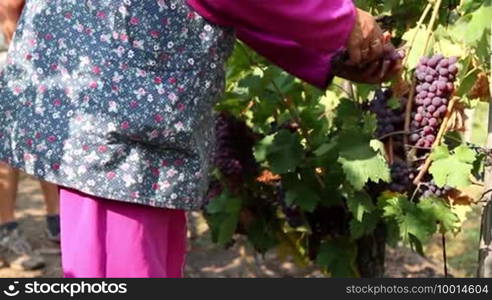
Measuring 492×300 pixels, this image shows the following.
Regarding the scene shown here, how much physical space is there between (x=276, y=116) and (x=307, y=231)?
343 mm

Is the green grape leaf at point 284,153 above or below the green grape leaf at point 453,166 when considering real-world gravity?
above

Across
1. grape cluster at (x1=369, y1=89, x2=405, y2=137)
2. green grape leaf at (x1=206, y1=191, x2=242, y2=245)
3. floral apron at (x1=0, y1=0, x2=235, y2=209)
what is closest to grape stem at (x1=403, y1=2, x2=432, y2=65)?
grape cluster at (x1=369, y1=89, x2=405, y2=137)

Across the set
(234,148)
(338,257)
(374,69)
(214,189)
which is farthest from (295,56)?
(214,189)

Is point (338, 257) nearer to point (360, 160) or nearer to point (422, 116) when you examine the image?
point (360, 160)

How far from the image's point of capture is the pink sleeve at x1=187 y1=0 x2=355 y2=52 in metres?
1.57

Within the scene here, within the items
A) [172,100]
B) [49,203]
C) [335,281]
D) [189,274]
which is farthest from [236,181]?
[49,203]

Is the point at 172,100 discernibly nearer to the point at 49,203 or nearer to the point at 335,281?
the point at 335,281

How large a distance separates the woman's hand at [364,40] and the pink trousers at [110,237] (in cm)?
50

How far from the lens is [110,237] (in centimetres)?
176

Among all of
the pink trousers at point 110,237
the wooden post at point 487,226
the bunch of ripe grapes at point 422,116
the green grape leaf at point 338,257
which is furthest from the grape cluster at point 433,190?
the pink trousers at point 110,237

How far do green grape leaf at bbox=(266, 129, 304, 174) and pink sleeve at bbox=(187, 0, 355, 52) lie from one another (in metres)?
0.69

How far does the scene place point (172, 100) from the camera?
1671 millimetres

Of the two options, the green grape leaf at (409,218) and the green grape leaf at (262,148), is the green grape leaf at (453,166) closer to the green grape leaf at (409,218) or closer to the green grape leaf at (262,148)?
the green grape leaf at (409,218)

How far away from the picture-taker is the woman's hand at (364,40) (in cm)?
163
